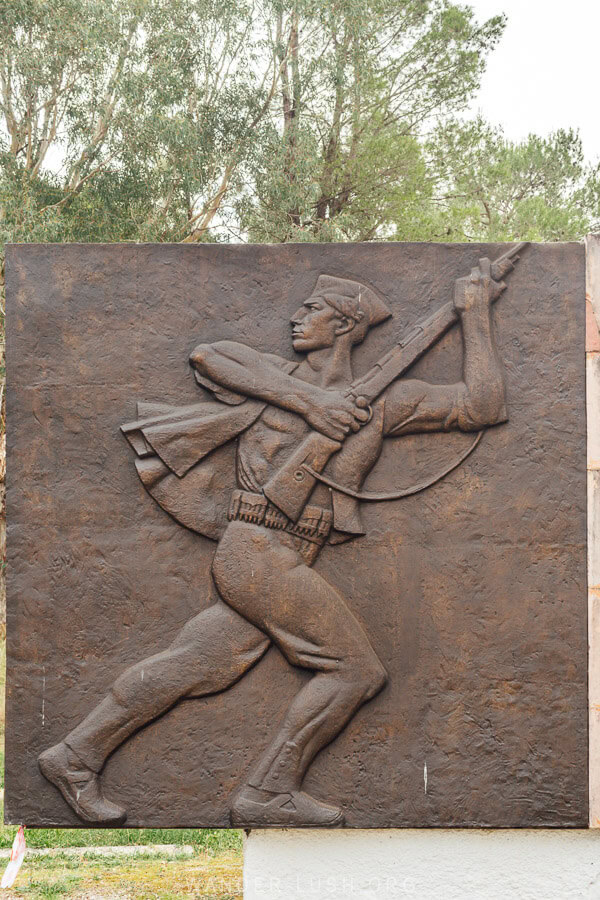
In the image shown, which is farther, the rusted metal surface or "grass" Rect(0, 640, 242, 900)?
"grass" Rect(0, 640, 242, 900)

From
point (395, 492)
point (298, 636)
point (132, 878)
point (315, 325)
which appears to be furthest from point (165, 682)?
point (132, 878)

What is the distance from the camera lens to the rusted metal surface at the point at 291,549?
488 centimetres

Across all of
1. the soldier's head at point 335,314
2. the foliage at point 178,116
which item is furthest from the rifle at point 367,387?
the foliage at point 178,116

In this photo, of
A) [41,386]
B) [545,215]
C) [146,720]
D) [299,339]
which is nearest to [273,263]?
[299,339]

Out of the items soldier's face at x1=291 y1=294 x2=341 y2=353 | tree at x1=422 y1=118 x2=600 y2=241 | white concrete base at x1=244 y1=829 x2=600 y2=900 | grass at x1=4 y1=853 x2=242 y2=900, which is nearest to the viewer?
soldier's face at x1=291 y1=294 x2=341 y2=353

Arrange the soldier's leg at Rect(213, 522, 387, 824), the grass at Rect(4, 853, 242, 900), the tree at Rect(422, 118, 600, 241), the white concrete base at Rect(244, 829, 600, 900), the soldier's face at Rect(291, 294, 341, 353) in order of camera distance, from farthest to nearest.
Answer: the tree at Rect(422, 118, 600, 241) → the grass at Rect(4, 853, 242, 900) → the white concrete base at Rect(244, 829, 600, 900) → the soldier's face at Rect(291, 294, 341, 353) → the soldier's leg at Rect(213, 522, 387, 824)

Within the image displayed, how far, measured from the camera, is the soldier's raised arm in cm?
492

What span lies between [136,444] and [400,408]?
125 cm

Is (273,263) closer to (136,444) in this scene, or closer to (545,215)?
(136,444)

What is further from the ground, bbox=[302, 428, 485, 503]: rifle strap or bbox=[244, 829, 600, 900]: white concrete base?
bbox=[302, 428, 485, 503]: rifle strap

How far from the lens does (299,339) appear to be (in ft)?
16.3

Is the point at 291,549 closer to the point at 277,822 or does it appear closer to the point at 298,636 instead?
the point at 298,636

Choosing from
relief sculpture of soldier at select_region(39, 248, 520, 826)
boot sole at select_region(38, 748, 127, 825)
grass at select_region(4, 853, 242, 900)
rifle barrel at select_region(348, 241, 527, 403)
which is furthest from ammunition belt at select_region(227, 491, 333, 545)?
grass at select_region(4, 853, 242, 900)

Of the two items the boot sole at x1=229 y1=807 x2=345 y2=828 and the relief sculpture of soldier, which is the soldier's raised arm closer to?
the relief sculpture of soldier
